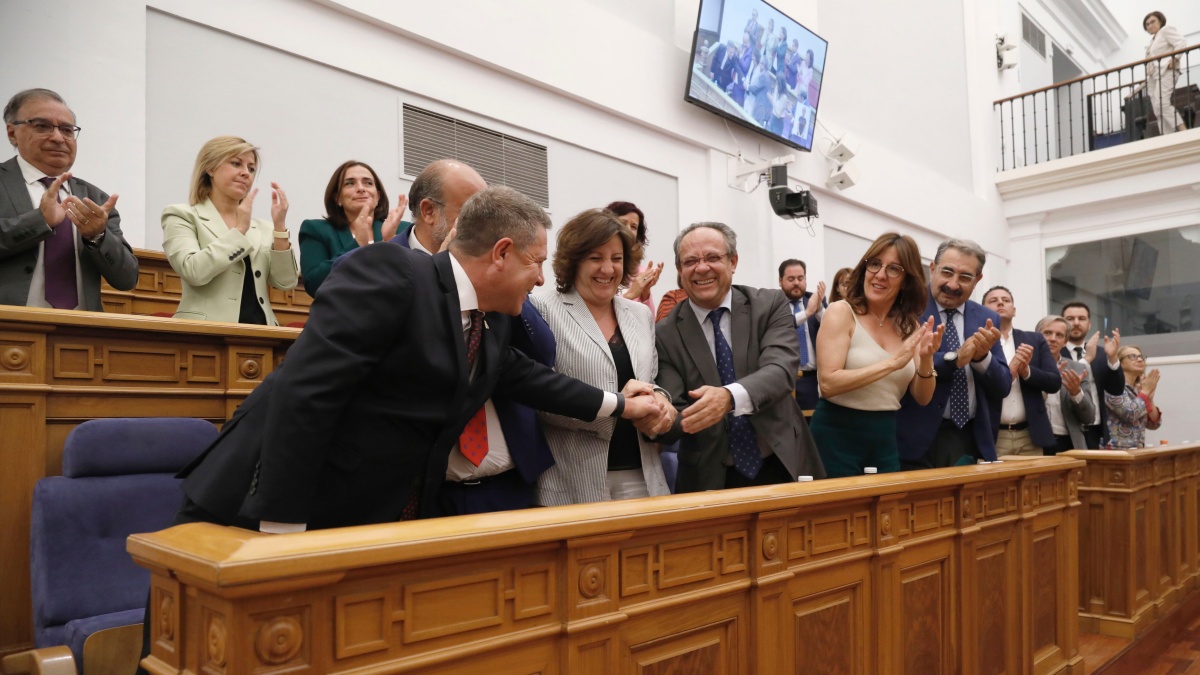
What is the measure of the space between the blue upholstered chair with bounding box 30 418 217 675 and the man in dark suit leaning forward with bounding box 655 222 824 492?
1.20 metres

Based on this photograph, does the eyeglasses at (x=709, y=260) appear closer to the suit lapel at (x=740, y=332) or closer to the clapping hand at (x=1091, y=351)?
the suit lapel at (x=740, y=332)

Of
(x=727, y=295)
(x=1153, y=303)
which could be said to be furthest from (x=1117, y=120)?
(x=727, y=295)

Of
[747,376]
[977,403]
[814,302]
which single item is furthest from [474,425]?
[814,302]

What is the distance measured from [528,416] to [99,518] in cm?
95

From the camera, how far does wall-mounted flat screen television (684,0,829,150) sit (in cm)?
610

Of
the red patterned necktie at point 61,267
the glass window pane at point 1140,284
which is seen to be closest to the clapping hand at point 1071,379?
the red patterned necktie at point 61,267

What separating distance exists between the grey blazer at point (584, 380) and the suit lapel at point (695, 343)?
0.12 meters

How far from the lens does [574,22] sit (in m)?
5.31

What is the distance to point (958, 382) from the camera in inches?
111

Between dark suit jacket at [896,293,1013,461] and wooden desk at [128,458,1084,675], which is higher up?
dark suit jacket at [896,293,1013,461]

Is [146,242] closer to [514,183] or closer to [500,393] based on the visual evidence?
[514,183]

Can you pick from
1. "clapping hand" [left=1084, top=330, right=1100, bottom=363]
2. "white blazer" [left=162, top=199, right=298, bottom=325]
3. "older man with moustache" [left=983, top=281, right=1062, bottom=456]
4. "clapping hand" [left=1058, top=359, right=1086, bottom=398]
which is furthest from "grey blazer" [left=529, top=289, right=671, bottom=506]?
"clapping hand" [left=1084, top=330, right=1100, bottom=363]

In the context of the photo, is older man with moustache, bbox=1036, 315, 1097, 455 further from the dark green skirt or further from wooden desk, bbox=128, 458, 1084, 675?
the dark green skirt

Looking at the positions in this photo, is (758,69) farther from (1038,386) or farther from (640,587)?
(640,587)
